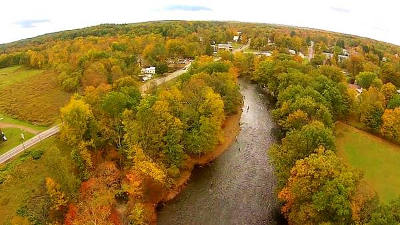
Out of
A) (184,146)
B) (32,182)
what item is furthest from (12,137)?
(184,146)

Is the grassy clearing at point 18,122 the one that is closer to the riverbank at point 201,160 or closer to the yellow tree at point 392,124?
the riverbank at point 201,160

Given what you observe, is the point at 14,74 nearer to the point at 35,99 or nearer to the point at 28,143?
the point at 35,99

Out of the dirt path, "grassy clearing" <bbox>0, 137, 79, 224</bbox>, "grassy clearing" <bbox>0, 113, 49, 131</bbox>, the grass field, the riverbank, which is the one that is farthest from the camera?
"grassy clearing" <bbox>0, 113, 49, 131</bbox>

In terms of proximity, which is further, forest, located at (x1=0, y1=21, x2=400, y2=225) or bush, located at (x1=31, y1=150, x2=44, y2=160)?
bush, located at (x1=31, y1=150, x2=44, y2=160)

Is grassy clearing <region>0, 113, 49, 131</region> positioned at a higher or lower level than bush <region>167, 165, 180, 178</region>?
higher

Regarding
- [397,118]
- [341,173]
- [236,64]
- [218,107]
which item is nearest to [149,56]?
[236,64]

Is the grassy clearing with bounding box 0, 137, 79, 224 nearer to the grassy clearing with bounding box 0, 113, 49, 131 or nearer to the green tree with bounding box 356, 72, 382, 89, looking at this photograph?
the grassy clearing with bounding box 0, 113, 49, 131

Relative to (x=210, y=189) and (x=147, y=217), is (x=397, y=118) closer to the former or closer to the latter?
(x=210, y=189)

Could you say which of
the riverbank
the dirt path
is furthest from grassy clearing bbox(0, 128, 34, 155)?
the riverbank
